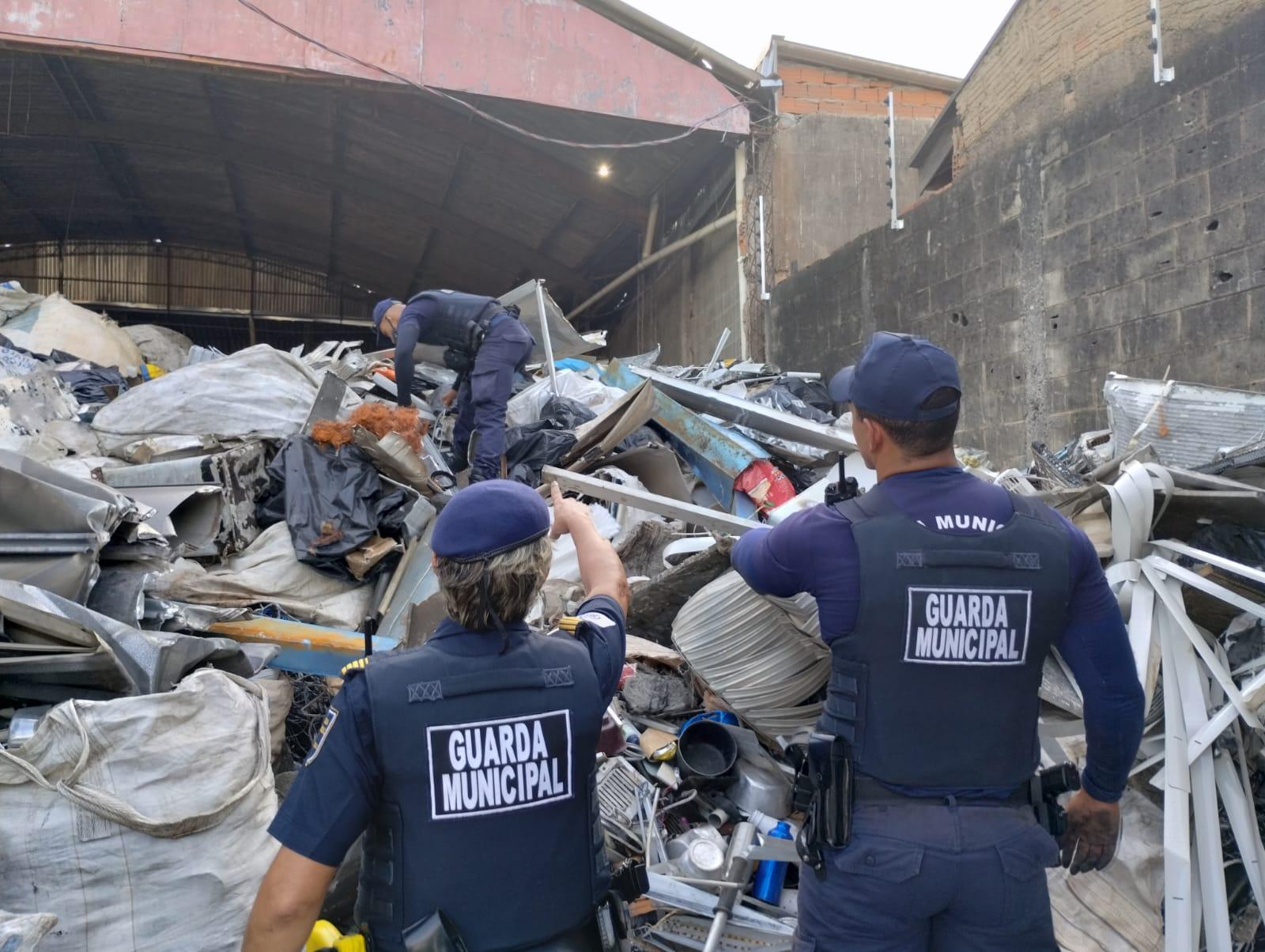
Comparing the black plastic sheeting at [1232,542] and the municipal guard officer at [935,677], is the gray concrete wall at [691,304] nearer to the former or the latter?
the black plastic sheeting at [1232,542]

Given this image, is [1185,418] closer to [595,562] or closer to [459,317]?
[595,562]

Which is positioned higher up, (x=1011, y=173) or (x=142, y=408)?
(x=1011, y=173)

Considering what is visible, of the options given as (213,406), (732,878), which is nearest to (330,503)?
(213,406)

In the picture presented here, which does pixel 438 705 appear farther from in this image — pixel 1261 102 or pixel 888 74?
pixel 888 74

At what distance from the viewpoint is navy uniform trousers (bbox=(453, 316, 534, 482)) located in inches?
185

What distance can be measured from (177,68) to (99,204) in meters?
6.41

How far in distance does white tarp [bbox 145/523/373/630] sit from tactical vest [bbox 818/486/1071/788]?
2.70 metres

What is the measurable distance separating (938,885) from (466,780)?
0.79 meters

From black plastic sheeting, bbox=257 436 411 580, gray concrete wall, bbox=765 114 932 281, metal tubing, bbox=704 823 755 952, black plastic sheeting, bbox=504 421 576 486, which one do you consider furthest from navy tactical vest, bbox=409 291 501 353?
gray concrete wall, bbox=765 114 932 281

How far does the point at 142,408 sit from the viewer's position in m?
4.86

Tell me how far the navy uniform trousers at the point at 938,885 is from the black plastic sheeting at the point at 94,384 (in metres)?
6.08

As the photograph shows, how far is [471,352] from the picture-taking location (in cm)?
512

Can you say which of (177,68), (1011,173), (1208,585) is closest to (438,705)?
(1208,585)

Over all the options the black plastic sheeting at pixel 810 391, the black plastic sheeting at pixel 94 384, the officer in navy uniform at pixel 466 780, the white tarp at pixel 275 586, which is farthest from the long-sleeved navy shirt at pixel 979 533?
the black plastic sheeting at pixel 94 384
